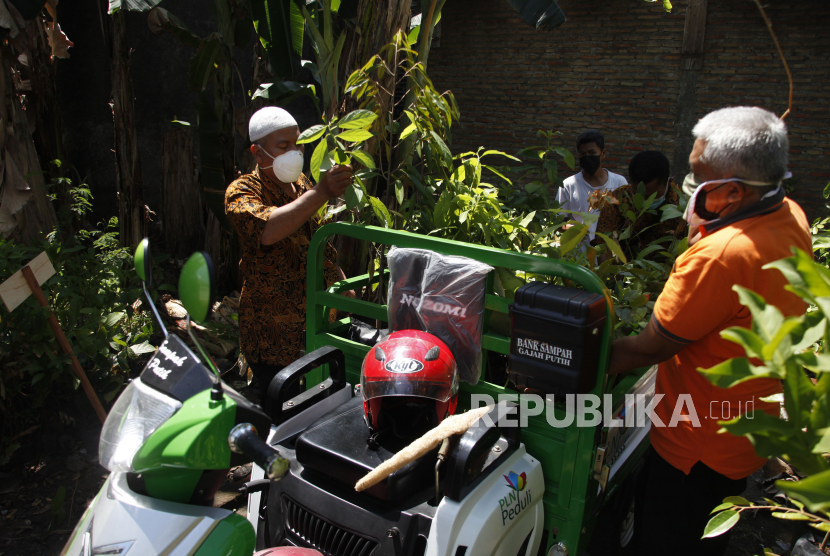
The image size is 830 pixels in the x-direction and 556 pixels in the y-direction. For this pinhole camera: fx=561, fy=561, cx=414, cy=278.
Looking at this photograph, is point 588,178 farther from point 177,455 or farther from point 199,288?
point 177,455

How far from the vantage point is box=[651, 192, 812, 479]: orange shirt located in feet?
5.19

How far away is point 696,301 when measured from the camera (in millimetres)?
1605

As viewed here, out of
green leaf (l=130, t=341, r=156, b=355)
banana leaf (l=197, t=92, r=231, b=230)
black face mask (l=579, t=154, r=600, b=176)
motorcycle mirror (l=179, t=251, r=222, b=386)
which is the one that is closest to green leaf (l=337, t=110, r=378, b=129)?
motorcycle mirror (l=179, t=251, r=222, b=386)

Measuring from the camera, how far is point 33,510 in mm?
2961

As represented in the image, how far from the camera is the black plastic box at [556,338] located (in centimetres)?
167

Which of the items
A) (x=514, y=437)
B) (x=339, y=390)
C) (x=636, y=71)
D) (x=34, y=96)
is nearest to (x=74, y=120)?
(x=34, y=96)

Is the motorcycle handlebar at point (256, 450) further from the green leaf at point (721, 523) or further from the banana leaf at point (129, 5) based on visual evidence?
the banana leaf at point (129, 5)

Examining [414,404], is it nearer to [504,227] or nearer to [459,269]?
[459,269]

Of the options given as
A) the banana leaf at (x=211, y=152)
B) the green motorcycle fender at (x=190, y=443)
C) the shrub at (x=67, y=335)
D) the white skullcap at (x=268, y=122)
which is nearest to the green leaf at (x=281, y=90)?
the banana leaf at (x=211, y=152)

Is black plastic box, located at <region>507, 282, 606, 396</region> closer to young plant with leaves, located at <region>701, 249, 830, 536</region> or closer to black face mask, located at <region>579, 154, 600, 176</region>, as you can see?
young plant with leaves, located at <region>701, 249, 830, 536</region>

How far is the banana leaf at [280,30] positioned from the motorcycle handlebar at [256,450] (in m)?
3.60

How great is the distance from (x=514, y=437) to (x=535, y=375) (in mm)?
244

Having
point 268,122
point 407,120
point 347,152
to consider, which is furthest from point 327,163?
point 407,120

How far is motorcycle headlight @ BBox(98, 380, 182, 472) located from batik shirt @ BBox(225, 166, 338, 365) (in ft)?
4.05
